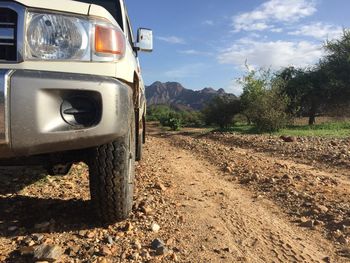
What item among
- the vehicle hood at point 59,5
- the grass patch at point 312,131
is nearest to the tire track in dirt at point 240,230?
the vehicle hood at point 59,5

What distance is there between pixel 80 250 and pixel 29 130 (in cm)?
91

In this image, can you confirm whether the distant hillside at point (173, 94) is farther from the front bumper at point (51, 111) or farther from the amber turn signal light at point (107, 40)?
the front bumper at point (51, 111)

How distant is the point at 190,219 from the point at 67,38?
178cm

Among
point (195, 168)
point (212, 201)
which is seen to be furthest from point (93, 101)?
point (195, 168)

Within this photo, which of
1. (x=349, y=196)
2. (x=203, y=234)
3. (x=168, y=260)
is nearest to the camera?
(x=168, y=260)

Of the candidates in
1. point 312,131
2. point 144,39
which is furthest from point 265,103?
point 144,39

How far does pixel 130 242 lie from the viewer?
2.98 m

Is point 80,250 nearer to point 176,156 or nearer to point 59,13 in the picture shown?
point 59,13

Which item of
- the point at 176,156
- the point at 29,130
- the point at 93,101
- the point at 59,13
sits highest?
the point at 59,13

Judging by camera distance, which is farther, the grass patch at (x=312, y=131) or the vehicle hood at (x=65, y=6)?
the grass patch at (x=312, y=131)

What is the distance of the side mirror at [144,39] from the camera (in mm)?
4754

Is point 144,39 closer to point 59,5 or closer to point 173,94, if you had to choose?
point 59,5

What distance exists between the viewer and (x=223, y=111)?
20.7 m

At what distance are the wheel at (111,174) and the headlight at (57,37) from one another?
63 cm
